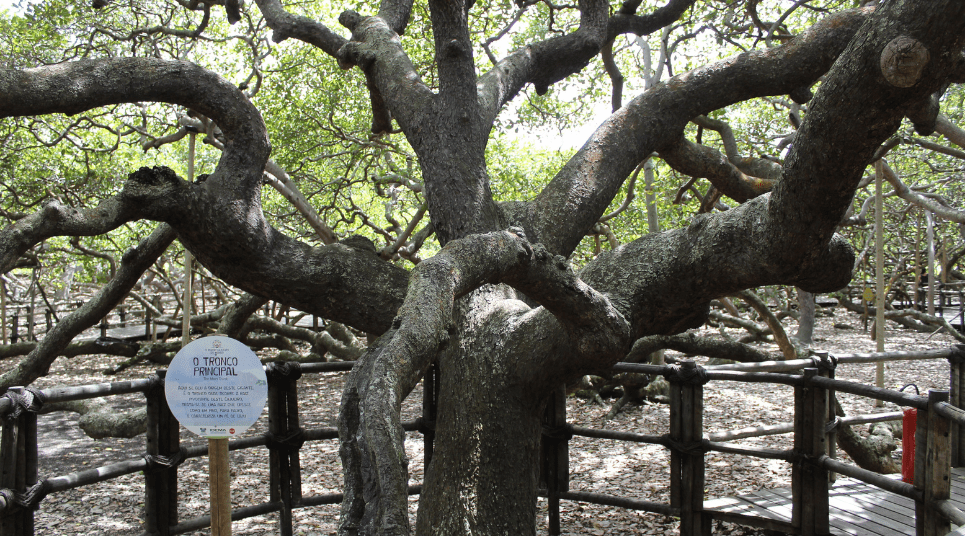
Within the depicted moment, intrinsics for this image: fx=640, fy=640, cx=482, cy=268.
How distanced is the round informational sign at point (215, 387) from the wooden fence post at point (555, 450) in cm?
197

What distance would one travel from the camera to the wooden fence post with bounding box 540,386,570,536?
4.32 m

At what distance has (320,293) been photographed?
3.81m

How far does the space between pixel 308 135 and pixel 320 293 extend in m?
6.40

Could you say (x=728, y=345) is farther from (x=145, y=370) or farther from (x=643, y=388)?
(x=145, y=370)

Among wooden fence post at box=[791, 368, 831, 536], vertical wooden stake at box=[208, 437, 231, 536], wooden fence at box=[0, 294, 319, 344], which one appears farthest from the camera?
wooden fence at box=[0, 294, 319, 344]

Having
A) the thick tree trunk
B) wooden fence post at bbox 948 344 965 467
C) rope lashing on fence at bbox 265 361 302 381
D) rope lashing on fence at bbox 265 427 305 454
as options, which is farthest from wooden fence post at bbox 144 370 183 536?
wooden fence post at bbox 948 344 965 467

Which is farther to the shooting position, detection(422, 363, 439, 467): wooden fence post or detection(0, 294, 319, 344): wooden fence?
detection(0, 294, 319, 344): wooden fence

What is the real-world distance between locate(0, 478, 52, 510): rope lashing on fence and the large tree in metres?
1.14

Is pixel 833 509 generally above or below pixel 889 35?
below

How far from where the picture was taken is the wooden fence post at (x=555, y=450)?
432cm

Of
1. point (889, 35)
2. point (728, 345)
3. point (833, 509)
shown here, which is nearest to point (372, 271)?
point (889, 35)

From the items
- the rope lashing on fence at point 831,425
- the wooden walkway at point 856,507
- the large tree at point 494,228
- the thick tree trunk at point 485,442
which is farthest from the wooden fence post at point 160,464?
the rope lashing on fence at point 831,425

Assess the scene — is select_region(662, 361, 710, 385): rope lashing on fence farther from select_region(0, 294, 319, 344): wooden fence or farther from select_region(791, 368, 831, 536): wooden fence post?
select_region(0, 294, 319, 344): wooden fence

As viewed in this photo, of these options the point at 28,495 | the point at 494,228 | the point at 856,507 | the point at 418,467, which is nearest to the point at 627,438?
the point at 856,507
